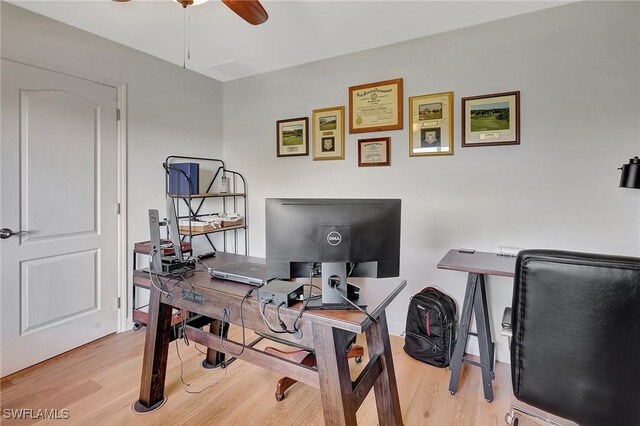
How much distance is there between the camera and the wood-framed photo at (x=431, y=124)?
2.50m

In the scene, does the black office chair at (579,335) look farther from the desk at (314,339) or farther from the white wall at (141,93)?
the white wall at (141,93)

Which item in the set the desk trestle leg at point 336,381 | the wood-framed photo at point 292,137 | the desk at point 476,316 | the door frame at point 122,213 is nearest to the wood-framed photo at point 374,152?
the wood-framed photo at point 292,137

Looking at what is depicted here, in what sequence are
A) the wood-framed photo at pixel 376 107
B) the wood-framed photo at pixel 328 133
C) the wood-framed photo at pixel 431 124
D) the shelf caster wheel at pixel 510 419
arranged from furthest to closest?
the wood-framed photo at pixel 328 133
the wood-framed photo at pixel 376 107
the wood-framed photo at pixel 431 124
the shelf caster wheel at pixel 510 419

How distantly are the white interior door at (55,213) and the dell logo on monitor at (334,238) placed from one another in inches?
89.1

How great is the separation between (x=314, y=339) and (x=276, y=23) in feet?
7.21

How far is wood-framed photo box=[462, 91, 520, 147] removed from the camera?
227cm

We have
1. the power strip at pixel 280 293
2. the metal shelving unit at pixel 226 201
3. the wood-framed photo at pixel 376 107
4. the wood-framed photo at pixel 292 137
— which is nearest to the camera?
the power strip at pixel 280 293

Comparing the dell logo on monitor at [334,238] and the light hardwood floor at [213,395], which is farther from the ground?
the dell logo on monitor at [334,238]

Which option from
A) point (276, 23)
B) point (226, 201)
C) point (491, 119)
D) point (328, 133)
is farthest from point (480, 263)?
point (226, 201)

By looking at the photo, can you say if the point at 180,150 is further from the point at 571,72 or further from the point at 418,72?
the point at 571,72

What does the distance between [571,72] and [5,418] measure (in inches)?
155

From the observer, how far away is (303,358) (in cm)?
199

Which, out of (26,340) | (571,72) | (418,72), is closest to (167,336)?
(26,340)

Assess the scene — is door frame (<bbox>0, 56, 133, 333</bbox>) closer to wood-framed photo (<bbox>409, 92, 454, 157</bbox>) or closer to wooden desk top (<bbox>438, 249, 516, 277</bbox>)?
wood-framed photo (<bbox>409, 92, 454, 157</bbox>)
